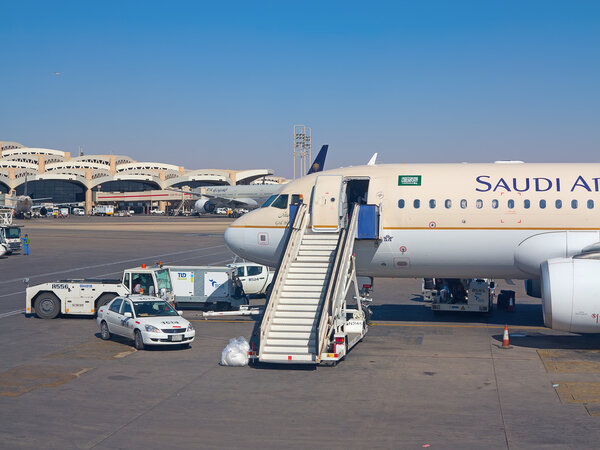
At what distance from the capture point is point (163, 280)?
32.9 m

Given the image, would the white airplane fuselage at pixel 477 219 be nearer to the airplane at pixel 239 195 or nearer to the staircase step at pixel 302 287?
the staircase step at pixel 302 287

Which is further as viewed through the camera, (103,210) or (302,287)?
(103,210)

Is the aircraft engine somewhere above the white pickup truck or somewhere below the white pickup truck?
above

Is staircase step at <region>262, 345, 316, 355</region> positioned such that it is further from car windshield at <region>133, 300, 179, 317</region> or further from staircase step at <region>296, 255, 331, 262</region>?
car windshield at <region>133, 300, 179, 317</region>

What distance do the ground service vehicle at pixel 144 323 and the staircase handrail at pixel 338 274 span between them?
17.1 ft

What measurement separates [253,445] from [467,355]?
1122cm

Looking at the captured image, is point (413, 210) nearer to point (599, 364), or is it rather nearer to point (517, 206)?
point (517, 206)

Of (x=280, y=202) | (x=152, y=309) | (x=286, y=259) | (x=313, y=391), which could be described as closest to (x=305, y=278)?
(x=286, y=259)

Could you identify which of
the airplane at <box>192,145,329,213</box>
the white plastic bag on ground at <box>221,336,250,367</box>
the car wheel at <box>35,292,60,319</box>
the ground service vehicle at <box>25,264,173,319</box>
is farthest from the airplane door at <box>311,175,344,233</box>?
the airplane at <box>192,145,329,213</box>

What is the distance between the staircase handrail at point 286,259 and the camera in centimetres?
2277

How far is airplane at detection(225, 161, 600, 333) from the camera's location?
26.9 metres

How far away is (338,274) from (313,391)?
237 inches

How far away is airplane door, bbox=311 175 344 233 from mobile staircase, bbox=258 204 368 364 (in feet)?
0.90

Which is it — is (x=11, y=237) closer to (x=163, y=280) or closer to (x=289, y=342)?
(x=163, y=280)
